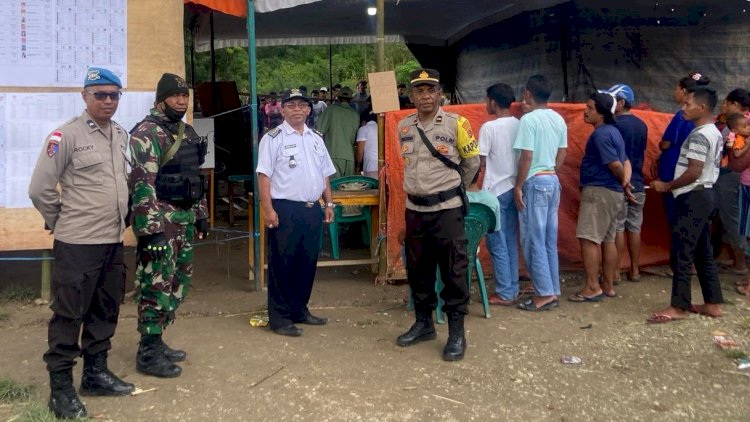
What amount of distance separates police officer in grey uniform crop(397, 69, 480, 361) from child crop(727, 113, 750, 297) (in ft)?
9.53

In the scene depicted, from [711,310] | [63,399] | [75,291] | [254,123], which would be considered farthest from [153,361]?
[711,310]

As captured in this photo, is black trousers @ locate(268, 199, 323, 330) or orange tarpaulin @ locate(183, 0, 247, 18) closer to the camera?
black trousers @ locate(268, 199, 323, 330)

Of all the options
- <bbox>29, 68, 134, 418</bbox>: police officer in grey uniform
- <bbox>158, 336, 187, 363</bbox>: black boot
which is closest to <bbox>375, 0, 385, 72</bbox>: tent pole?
<bbox>29, 68, 134, 418</bbox>: police officer in grey uniform

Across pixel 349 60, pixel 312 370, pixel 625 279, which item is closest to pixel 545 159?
pixel 625 279

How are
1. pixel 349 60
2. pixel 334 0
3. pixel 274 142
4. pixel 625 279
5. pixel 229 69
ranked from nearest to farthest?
pixel 274 142 → pixel 625 279 → pixel 334 0 → pixel 229 69 → pixel 349 60

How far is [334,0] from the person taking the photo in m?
8.06

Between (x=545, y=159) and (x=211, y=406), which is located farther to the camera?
(x=545, y=159)

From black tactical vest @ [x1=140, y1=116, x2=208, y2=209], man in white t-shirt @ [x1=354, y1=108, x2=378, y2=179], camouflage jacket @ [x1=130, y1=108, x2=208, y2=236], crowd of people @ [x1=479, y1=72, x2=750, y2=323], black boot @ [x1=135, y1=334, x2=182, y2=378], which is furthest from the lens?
man in white t-shirt @ [x1=354, y1=108, x2=378, y2=179]

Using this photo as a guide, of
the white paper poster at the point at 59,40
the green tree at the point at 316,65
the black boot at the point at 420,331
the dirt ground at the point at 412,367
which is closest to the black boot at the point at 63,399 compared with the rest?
the dirt ground at the point at 412,367

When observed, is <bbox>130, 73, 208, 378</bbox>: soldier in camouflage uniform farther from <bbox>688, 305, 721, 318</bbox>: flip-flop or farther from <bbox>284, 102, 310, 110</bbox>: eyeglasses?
<bbox>688, 305, 721, 318</bbox>: flip-flop

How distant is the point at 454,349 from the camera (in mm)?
4555

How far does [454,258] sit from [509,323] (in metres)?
1.06

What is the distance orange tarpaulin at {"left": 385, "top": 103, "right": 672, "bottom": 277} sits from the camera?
603 cm

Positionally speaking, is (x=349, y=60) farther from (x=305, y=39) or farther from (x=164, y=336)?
(x=164, y=336)
